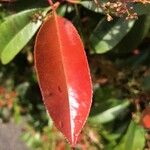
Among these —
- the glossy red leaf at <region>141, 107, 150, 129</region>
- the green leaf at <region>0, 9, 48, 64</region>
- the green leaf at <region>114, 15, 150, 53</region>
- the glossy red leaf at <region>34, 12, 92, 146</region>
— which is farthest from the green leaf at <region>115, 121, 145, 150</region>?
the glossy red leaf at <region>34, 12, 92, 146</region>

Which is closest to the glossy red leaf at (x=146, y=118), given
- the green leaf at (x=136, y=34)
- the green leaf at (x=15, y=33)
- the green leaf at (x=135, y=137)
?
the green leaf at (x=135, y=137)

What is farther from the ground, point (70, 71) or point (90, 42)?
point (70, 71)

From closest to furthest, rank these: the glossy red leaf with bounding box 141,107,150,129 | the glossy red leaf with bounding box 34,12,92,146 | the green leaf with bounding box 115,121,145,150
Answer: the glossy red leaf with bounding box 34,12,92,146
the glossy red leaf with bounding box 141,107,150,129
the green leaf with bounding box 115,121,145,150

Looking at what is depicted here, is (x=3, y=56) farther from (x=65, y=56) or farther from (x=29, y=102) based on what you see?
(x=29, y=102)

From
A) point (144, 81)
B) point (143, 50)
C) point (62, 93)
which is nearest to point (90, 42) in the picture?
point (144, 81)

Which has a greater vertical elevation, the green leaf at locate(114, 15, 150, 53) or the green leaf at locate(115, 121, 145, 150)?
the green leaf at locate(114, 15, 150, 53)

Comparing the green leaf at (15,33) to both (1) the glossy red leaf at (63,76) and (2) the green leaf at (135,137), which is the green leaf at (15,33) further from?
(2) the green leaf at (135,137)

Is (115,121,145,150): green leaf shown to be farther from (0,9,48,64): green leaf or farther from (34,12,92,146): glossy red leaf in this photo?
(34,12,92,146): glossy red leaf
